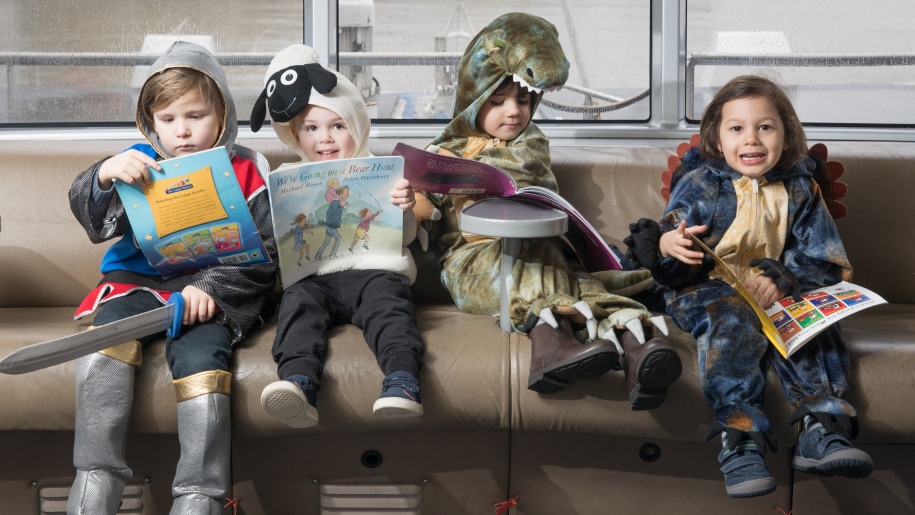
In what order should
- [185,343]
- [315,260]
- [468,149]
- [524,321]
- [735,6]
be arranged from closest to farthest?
[185,343] → [524,321] → [315,260] → [468,149] → [735,6]

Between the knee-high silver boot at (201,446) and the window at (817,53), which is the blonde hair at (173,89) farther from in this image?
the window at (817,53)

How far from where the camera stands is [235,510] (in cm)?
214

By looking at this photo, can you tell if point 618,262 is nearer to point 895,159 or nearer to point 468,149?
point 468,149

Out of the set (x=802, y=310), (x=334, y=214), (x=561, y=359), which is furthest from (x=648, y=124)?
(x=561, y=359)

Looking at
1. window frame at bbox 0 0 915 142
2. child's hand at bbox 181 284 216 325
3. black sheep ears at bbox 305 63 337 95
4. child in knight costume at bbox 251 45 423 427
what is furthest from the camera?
window frame at bbox 0 0 915 142

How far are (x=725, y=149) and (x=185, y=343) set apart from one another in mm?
1314

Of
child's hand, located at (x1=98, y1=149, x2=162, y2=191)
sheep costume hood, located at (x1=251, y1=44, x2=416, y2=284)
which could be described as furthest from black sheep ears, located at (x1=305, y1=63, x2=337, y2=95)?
child's hand, located at (x1=98, y1=149, x2=162, y2=191)

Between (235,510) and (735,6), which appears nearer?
(235,510)

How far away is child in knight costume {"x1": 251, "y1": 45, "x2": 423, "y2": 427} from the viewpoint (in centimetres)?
186

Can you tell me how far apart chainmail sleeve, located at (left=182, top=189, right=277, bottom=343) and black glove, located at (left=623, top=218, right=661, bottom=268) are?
83cm

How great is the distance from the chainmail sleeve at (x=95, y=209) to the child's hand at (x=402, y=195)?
620 millimetres

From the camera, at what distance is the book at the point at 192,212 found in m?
2.06

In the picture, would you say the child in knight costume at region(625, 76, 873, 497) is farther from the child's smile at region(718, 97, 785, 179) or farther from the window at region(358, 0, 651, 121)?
the window at region(358, 0, 651, 121)

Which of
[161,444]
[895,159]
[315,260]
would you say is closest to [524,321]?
[315,260]
